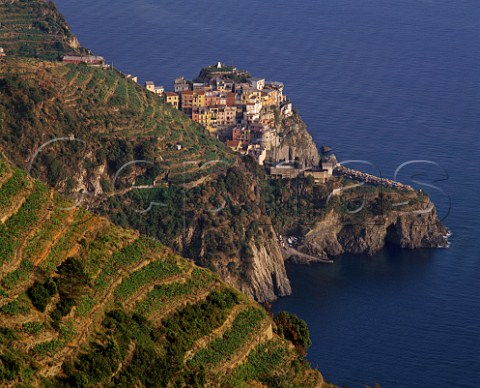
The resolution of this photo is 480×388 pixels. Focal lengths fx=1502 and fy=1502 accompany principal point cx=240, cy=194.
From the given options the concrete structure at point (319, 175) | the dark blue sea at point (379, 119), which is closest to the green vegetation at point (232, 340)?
the dark blue sea at point (379, 119)

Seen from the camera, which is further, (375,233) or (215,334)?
(375,233)

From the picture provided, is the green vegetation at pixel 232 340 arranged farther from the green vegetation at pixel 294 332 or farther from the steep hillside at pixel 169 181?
the steep hillside at pixel 169 181

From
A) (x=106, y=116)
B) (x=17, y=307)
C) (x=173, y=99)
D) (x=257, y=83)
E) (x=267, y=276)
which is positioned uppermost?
(x=257, y=83)

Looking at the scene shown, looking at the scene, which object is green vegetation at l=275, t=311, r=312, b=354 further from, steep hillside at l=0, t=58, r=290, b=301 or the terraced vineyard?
the terraced vineyard

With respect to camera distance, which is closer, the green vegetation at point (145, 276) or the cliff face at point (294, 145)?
the green vegetation at point (145, 276)

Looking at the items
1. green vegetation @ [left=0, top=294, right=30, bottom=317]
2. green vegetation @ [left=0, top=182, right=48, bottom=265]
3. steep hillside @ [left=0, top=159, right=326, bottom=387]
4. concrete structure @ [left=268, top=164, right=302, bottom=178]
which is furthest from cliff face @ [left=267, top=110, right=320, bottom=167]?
green vegetation @ [left=0, top=294, right=30, bottom=317]

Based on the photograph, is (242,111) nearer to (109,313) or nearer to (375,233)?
(375,233)

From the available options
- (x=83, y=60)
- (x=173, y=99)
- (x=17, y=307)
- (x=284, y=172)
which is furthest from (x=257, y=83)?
(x=17, y=307)
